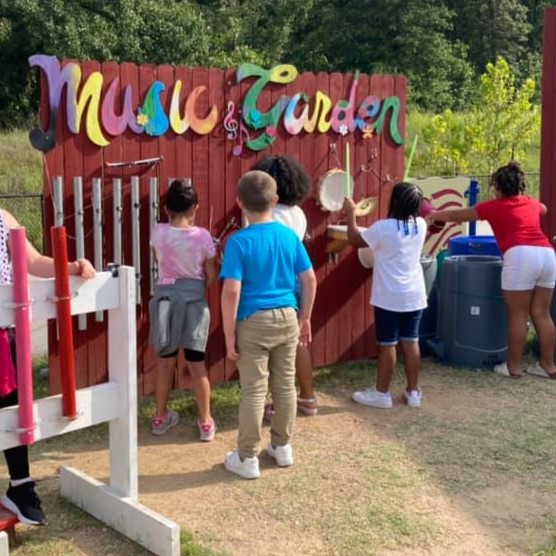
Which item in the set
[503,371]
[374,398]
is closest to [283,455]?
[374,398]

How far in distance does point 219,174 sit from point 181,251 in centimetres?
103

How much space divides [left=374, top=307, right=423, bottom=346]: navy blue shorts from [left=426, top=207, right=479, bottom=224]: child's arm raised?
114cm

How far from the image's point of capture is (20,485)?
3916 mm

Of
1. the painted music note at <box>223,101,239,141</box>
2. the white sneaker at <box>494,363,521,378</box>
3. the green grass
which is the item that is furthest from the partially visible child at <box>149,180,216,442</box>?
the green grass

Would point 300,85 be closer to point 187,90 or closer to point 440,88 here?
point 187,90

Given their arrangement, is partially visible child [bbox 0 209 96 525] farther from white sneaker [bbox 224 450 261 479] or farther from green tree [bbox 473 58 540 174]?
green tree [bbox 473 58 540 174]

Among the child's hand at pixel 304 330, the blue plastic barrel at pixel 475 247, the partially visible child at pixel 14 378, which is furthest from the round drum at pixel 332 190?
the partially visible child at pixel 14 378

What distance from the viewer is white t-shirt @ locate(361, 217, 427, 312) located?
5.78 metres

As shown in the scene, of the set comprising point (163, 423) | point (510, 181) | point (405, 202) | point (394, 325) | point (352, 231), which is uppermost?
point (510, 181)

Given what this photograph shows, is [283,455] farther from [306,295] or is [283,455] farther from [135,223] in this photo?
[135,223]

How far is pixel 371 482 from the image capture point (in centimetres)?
464

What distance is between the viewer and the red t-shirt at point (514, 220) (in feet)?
21.7

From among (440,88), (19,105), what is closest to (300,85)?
(19,105)

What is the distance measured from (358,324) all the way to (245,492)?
265cm
